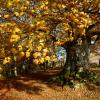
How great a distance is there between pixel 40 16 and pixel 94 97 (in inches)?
296

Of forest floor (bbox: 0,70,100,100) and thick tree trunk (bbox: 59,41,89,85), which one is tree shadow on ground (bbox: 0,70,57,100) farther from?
thick tree trunk (bbox: 59,41,89,85)

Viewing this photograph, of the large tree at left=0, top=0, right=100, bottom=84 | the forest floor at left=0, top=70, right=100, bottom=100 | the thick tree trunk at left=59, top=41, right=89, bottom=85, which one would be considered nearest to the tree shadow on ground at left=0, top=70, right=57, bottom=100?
the forest floor at left=0, top=70, right=100, bottom=100

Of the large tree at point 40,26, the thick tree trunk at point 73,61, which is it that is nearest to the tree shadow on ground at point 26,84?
the thick tree trunk at point 73,61

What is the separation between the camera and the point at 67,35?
697 inches

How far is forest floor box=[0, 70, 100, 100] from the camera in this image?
21.5 m

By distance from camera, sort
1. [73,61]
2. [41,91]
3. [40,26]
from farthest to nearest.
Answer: [73,61] → [41,91] → [40,26]

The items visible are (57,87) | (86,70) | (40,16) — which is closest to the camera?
(40,16)

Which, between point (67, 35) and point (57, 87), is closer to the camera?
point (67, 35)

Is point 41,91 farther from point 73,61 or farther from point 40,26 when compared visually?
point 40,26

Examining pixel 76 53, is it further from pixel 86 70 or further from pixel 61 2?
pixel 61 2

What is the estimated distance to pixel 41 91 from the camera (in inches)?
894

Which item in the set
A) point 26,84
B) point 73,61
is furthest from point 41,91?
point 73,61

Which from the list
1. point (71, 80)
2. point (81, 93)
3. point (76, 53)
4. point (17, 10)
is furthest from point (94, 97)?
point (17, 10)

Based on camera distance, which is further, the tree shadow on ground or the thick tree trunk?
the thick tree trunk
